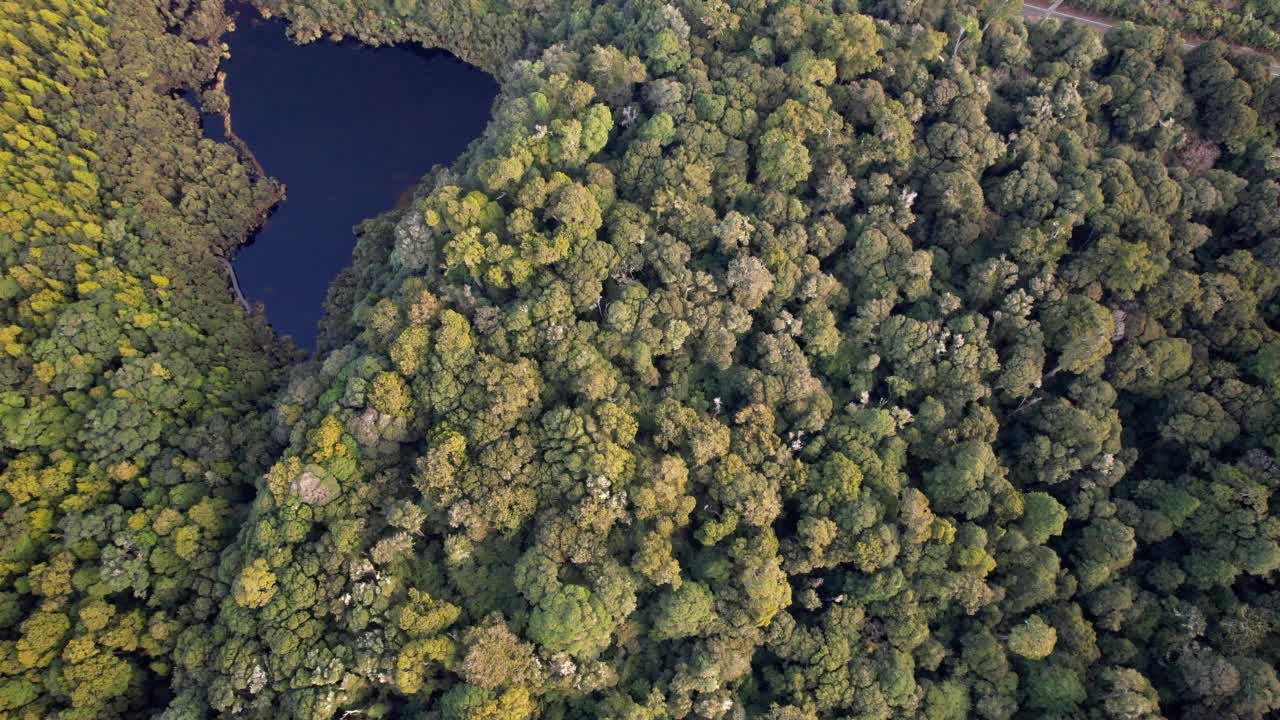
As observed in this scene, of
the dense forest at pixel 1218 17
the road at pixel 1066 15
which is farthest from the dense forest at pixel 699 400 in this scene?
the road at pixel 1066 15

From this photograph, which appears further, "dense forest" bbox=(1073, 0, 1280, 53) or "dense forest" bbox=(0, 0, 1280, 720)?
"dense forest" bbox=(1073, 0, 1280, 53)

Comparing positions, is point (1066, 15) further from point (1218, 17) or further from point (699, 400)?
point (699, 400)

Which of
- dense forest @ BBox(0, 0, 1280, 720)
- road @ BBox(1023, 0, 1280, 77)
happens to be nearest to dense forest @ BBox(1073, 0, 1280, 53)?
road @ BBox(1023, 0, 1280, 77)

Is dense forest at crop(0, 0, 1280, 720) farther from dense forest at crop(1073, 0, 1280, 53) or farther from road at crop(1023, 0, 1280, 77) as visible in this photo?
road at crop(1023, 0, 1280, 77)

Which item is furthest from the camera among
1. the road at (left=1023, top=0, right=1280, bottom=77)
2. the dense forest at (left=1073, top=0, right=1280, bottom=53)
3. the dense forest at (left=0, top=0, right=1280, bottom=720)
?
the road at (left=1023, top=0, right=1280, bottom=77)

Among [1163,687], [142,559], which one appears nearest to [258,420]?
[142,559]

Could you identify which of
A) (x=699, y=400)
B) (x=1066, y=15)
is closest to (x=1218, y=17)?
(x=1066, y=15)

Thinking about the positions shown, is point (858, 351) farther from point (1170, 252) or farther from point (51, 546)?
point (51, 546)

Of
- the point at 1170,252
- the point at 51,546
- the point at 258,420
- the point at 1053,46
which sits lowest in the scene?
the point at 51,546
